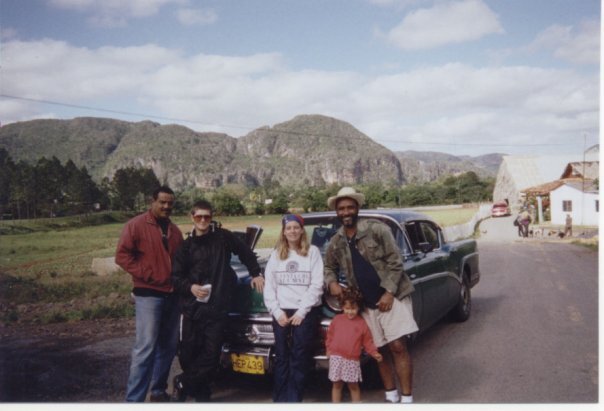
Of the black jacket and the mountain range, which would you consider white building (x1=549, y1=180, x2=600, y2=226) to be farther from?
the black jacket

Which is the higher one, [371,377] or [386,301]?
[386,301]

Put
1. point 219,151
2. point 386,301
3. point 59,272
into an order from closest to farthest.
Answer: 1. point 386,301
2. point 59,272
3. point 219,151

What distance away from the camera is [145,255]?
13.2ft

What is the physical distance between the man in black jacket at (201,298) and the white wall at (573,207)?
1372 cm

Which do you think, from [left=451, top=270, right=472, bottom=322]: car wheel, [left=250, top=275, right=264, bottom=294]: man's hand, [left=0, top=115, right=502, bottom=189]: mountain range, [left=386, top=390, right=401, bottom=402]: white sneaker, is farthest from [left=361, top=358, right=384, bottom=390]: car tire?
[left=0, top=115, right=502, bottom=189]: mountain range

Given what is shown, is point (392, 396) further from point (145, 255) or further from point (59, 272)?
point (59, 272)

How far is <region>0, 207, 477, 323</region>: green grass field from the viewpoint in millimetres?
7922

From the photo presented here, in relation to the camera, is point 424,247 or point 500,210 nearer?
point 424,247

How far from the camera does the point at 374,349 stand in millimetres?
3695

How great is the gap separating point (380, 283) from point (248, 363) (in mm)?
1280

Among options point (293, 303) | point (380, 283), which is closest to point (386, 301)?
point (380, 283)

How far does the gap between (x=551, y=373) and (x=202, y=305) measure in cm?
330

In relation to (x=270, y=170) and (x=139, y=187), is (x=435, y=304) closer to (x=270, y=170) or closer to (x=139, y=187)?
(x=139, y=187)

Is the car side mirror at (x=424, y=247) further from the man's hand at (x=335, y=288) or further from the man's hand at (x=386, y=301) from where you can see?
the man's hand at (x=335, y=288)
